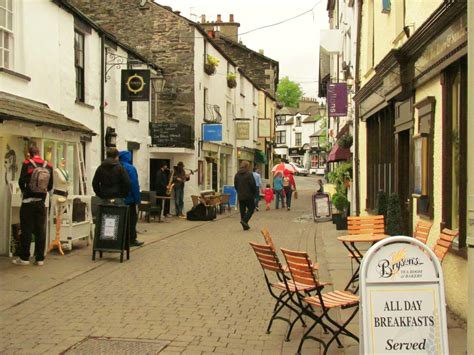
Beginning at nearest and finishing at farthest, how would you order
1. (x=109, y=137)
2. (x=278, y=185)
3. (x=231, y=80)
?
(x=109, y=137), (x=278, y=185), (x=231, y=80)


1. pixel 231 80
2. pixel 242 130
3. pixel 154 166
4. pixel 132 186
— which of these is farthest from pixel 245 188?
pixel 242 130

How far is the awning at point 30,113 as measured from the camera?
340 inches

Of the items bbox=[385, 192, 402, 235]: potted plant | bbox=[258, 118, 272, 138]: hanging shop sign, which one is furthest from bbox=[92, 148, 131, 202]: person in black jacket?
bbox=[258, 118, 272, 138]: hanging shop sign

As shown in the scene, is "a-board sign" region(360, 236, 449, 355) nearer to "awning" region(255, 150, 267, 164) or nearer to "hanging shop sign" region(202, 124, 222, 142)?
"hanging shop sign" region(202, 124, 222, 142)

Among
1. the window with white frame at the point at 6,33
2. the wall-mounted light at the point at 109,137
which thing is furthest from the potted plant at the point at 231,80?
the window with white frame at the point at 6,33

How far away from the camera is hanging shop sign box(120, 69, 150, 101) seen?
16031 mm

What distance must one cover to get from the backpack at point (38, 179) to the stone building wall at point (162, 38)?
12320mm

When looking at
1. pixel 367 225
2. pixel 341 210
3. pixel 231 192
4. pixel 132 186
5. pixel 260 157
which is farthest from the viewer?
pixel 260 157

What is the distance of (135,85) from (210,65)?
717cm

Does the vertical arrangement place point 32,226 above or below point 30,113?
below

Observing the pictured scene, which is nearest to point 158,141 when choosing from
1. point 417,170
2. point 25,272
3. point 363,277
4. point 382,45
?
point 382,45

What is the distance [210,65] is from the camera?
22.8 metres

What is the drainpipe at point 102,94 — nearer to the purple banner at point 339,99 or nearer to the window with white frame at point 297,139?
the purple banner at point 339,99

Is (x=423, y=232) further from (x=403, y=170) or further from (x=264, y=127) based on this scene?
(x=264, y=127)
